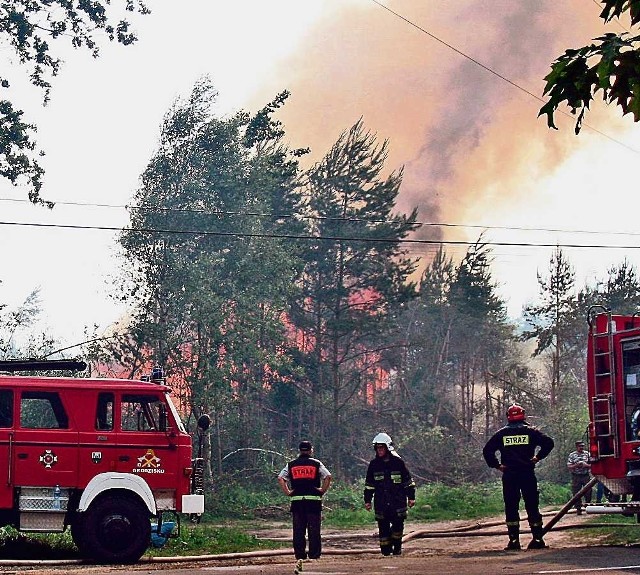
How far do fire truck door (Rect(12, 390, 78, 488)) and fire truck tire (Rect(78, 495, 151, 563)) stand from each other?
0.53 meters

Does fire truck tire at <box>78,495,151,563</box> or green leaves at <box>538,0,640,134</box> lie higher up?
green leaves at <box>538,0,640,134</box>

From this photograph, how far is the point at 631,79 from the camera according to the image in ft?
17.2

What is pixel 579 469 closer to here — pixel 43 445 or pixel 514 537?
pixel 514 537

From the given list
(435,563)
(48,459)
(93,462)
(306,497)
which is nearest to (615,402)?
(435,563)

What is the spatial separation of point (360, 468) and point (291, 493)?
27663 mm

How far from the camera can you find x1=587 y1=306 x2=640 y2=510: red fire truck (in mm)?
13445

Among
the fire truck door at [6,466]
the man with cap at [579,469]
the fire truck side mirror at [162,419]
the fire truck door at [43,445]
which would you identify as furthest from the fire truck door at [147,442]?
the man with cap at [579,469]

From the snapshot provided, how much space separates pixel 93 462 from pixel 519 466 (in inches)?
216

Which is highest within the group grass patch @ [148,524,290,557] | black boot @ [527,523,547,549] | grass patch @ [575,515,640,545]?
black boot @ [527,523,547,549]

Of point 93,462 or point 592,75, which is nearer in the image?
point 592,75

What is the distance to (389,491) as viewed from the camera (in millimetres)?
13469

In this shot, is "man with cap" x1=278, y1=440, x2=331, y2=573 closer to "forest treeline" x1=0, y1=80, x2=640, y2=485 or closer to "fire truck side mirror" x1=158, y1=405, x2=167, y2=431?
"fire truck side mirror" x1=158, y1=405, x2=167, y2=431

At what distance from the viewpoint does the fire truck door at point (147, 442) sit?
13.6 metres

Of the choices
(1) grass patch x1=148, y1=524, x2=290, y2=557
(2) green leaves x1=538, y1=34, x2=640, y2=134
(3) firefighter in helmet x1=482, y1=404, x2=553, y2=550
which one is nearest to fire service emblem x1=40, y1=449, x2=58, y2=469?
(1) grass patch x1=148, y1=524, x2=290, y2=557
